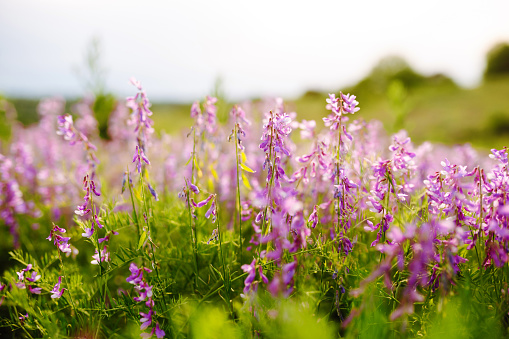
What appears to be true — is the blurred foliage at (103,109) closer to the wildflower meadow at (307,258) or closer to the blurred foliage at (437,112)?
the blurred foliage at (437,112)

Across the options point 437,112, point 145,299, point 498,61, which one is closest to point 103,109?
point 145,299

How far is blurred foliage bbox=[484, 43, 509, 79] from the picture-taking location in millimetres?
34612

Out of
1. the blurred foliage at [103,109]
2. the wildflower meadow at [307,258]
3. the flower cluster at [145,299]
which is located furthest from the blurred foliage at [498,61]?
the flower cluster at [145,299]

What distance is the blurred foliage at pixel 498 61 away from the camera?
114ft

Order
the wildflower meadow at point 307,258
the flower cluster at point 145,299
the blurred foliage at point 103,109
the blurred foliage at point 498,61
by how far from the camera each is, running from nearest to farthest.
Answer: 1. the wildflower meadow at point 307,258
2. the flower cluster at point 145,299
3. the blurred foliage at point 103,109
4. the blurred foliage at point 498,61

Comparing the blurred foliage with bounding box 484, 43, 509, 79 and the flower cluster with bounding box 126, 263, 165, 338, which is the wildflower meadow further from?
the blurred foliage with bounding box 484, 43, 509, 79

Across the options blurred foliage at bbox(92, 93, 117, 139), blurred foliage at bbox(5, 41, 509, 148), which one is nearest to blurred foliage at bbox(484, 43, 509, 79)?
blurred foliage at bbox(5, 41, 509, 148)

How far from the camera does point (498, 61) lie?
3506cm

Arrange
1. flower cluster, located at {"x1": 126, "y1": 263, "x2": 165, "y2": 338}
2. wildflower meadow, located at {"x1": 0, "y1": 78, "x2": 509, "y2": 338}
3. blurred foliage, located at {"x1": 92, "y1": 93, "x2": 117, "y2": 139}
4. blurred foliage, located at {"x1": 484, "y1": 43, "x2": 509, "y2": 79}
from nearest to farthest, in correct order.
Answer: wildflower meadow, located at {"x1": 0, "y1": 78, "x2": 509, "y2": 338} → flower cluster, located at {"x1": 126, "y1": 263, "x2": 165, "y2": 338} → blurred foliage, located at {"x1": 92, "y1": 93, "x2": 117, "y2": 139} → blurred foliage, located at {"x1": 484, "y1": 43, "x2": 509, "y2": 79}

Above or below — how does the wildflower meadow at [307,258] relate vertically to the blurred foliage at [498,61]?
below

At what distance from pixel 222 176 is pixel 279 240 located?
10.2 feet

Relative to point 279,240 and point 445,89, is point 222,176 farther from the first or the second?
point 445,89

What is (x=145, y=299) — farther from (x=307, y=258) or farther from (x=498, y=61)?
(x=498, y=61)

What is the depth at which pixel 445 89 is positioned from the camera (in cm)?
2817
